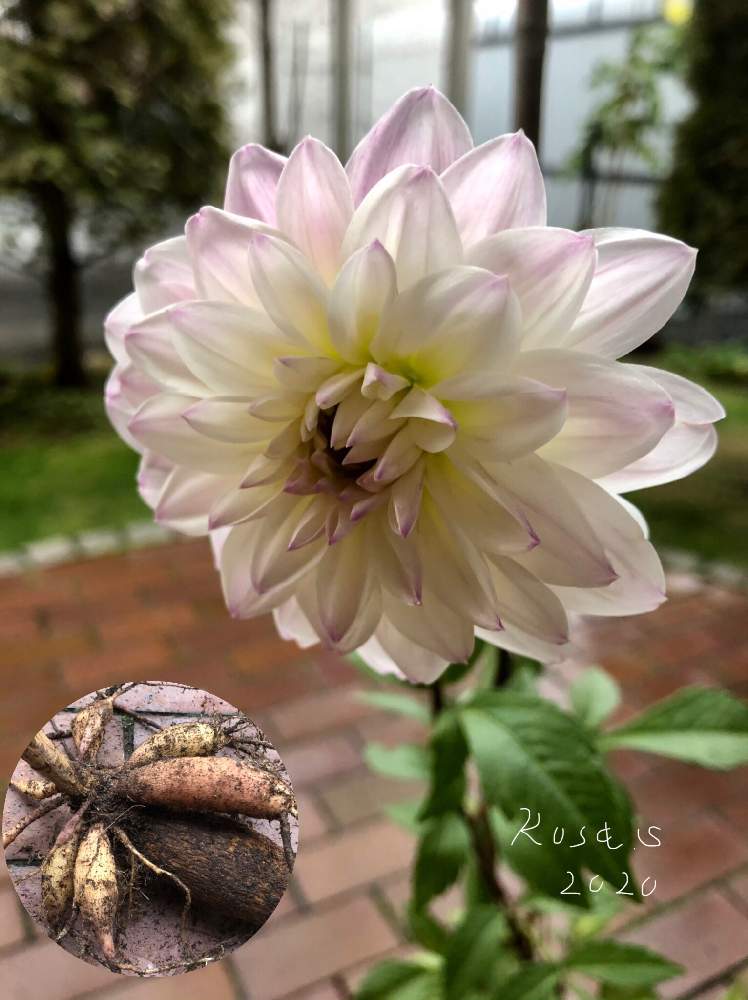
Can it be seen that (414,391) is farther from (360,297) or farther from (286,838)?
(286,838)

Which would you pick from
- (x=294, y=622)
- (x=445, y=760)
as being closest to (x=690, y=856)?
(x=445, y=760)

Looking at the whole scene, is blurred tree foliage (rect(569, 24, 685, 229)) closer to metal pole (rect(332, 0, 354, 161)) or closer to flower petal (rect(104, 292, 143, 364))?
metal pole (rect(332, 0, 354, 161))

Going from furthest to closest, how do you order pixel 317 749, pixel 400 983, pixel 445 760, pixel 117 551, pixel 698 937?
pixel 117 551 < pixel 317 749 < pixel 698 937 < pixel 400 983 < pixel 445 760

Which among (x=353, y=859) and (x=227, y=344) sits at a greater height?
(x=227, y=344)

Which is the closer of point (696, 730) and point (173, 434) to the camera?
point (173, 434)

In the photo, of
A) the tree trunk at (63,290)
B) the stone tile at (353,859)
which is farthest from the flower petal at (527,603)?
the tree trunk at (63,290)

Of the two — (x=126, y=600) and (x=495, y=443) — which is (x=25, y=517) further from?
(x=495, y=443)

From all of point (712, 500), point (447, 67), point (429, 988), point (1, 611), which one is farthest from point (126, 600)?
point (712, 500)
